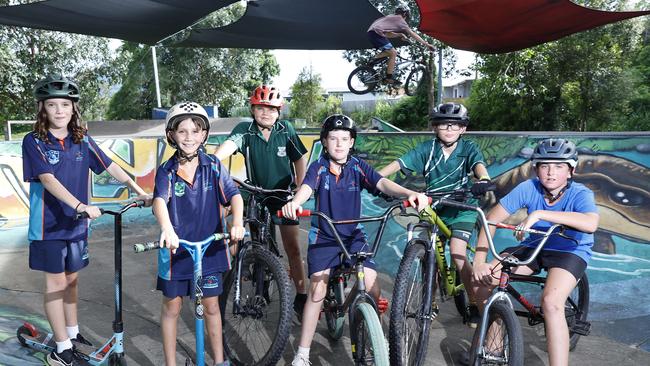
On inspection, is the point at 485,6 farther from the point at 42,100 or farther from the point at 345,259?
the point at 42,100

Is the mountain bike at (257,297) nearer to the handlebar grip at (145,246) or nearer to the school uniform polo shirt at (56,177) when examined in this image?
the handlebar grip at (145,246)

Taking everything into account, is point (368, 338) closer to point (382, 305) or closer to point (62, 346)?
point (382, 305)

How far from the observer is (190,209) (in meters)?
2.77

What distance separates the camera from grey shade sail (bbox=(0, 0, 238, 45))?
703cm

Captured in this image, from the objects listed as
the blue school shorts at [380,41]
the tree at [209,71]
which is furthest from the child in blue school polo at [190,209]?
the tree at [209,71]

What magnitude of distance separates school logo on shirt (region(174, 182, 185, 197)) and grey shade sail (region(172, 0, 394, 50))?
220 inches

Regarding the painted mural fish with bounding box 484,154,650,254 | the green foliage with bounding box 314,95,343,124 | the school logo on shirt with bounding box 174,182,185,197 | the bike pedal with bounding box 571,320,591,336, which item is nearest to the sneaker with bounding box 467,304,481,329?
the bike pedal with bounding box 571,320,591,336

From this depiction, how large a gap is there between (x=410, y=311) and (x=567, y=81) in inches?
770

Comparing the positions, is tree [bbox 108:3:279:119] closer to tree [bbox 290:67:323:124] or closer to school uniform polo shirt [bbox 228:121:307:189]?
tree [bbox 290:67:323:124]

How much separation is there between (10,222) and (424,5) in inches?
265

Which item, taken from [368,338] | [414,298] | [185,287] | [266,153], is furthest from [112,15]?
[368,338]

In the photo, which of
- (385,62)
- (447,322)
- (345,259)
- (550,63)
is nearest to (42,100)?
(345,259)

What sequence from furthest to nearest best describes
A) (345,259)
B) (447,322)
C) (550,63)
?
1. (550,63)
2. (447,322)
3. (345,259)

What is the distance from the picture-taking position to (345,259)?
3.03 m
